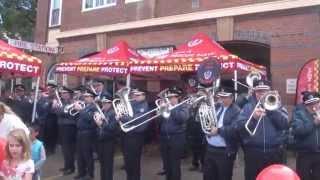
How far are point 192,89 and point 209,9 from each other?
338 centimetres

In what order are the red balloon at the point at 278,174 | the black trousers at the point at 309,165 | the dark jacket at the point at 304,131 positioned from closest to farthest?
the red balloon at the point at 278,174, the dark jacket at the point at 304,131, the black trousers at the point at 309,165

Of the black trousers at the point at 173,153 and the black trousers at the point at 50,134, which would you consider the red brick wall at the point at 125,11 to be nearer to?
the black trousers at the point at 50,134

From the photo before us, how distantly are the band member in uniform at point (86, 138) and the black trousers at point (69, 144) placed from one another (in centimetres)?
63

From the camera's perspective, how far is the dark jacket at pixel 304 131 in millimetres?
7219

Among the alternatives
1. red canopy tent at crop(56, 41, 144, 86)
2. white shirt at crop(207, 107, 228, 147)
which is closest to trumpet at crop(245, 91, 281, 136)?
white shirt at crop(207, 107, 228, 147)

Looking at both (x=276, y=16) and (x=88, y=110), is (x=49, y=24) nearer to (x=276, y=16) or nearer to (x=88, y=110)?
(x=276, y=16)

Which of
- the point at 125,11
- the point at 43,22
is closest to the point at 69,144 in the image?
the point at 125,11

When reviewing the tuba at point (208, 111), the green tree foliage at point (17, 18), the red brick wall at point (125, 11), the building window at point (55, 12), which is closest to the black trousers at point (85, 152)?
the tuba at point (208, 111)

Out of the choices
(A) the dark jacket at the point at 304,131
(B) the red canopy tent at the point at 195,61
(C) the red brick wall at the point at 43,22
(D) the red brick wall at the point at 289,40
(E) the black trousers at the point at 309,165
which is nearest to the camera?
(A) the dark jacket at the point at 304,131

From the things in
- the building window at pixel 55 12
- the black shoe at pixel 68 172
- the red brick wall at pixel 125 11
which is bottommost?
the black shoe at pixel 68 172

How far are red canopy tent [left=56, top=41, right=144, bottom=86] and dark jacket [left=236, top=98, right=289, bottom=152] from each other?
600cm

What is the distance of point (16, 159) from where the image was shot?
16.8 ft

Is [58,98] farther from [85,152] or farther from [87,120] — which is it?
[85,152]

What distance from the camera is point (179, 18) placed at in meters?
16.5
